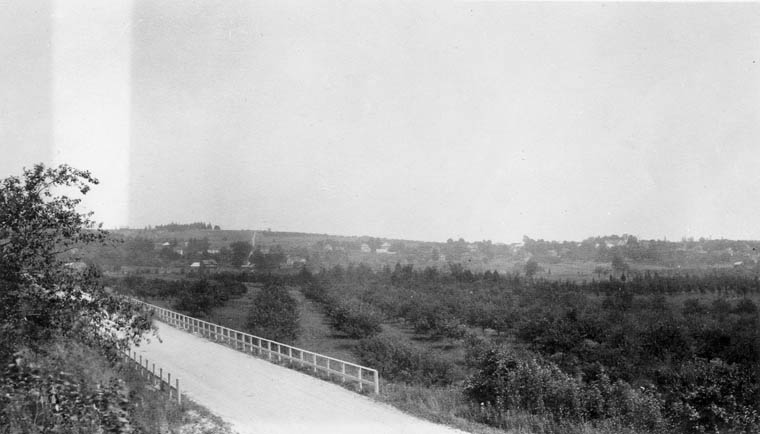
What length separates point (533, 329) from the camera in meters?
45.5

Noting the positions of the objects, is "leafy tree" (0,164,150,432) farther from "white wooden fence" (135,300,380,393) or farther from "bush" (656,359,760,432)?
"bush" (656,359,760,432)

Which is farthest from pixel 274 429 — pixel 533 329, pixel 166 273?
pixel 166 273

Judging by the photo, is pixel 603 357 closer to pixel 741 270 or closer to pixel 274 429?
pixel 274 429

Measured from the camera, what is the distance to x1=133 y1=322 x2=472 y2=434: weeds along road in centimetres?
970

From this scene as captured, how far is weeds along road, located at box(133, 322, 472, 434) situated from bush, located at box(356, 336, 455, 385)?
A: 40.4 feet

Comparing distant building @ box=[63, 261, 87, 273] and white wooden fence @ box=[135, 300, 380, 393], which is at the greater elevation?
distant building @ box=[63, 261, 87, 273]

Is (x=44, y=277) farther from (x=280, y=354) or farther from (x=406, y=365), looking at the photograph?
(x=406, y=365)

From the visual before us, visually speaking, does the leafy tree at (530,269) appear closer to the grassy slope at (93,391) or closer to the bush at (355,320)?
the bush at (355,320)

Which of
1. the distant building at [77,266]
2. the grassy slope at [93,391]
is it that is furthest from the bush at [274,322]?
the distant building at [77,266]

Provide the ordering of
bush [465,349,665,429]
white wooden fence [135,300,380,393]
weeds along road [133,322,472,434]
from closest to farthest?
weeds along road [133,322,472,434], white wooden fence [135,300,380,393], bush [465,349,665,429]

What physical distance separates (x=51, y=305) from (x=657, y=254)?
142 metres

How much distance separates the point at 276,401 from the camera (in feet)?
39.2

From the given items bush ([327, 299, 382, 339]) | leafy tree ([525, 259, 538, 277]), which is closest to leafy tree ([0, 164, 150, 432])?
bush ([327, 299, 382, 339])

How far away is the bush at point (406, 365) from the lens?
29.1 metres
